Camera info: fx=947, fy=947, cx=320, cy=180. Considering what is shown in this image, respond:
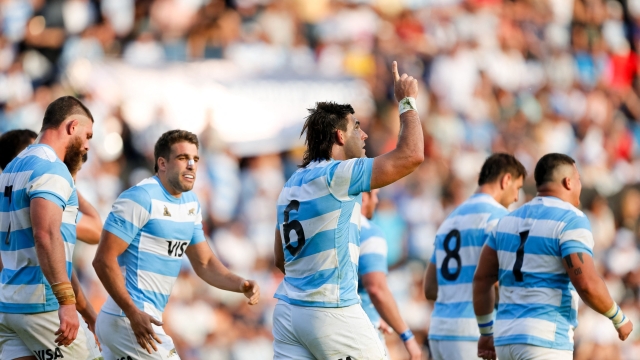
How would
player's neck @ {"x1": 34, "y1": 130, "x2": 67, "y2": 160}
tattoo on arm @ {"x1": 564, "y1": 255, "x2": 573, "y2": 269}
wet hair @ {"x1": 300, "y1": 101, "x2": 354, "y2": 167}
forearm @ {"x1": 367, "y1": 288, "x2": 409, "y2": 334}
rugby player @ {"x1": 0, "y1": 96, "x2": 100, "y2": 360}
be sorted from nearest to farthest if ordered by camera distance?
rugby player @ {"x1": 0, "y1": 96, "x2": 100, "y2": 360} → wet hair @ {"x1": 300, "y1": 101, "x2": 354, "y2": 167} → player's neck @ {"x1": 34, "y1": 130, "x2": 67, "y2": 160} → tattoo on arm @ {"x1": 564, "y1": 255, "x2": 573, "y2": 269} → forearm @ {"x1": 367, "y1": 288, "x2": 409, "y2": 334}

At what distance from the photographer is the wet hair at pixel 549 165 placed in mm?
7695

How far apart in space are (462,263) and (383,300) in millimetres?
912

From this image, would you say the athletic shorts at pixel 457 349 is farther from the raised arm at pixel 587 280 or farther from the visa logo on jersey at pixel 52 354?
the visa logo on jersey at pixel 52 354

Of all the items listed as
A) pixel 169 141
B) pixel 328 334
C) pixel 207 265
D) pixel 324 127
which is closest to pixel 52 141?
pixel 169 141

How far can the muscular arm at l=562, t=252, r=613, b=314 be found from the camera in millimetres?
7090

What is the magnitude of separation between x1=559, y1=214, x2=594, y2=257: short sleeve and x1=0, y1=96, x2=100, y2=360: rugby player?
3.56 meters

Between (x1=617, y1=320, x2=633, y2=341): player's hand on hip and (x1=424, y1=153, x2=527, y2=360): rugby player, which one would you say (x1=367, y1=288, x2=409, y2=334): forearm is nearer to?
(x1=424, y1=153, x2=527, y2=360): rugby player

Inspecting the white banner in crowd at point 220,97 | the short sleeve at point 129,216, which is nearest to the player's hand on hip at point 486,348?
the short sleeve at point 129,216

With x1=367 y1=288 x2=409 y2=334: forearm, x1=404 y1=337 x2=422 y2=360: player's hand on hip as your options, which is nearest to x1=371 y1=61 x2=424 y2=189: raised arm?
x1=367 y1=288 x2=409 y2=334: forearm

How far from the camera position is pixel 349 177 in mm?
5922

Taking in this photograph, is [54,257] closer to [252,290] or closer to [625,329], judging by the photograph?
[252,290]

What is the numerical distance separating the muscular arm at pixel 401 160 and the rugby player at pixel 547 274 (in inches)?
80.7

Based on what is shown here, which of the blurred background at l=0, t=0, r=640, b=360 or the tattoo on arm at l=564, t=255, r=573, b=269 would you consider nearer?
the tattoo on arm at l=564, t=255, r=573, b=269

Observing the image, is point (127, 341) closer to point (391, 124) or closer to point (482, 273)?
point (482, 273)
